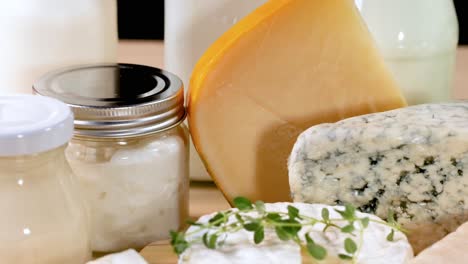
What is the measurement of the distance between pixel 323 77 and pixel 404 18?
0.53ft

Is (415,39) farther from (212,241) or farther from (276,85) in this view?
(212,241)

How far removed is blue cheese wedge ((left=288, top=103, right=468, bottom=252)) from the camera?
2.78 feet

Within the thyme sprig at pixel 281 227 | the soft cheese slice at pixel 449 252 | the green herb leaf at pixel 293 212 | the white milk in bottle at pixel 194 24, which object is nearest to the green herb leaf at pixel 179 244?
the thyme sprig at pixel 281 227

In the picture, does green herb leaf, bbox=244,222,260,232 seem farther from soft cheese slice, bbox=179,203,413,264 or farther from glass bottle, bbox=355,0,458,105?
glass bottle, bbox=355,0,458,105

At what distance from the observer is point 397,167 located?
86 centimetres

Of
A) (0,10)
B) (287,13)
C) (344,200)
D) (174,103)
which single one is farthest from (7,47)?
(344,200)

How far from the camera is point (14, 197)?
751mm

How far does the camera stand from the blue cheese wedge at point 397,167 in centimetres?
85

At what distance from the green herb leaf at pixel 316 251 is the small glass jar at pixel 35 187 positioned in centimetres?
23

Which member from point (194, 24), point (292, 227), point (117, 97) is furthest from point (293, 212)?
point (194, 24)

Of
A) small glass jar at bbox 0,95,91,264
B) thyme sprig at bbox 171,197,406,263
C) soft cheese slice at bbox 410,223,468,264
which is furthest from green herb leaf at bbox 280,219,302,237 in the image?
small glass jar at bbox 0,95,91,264

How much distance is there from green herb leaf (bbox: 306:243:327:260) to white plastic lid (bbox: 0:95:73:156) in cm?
25

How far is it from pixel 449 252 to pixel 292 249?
147mm

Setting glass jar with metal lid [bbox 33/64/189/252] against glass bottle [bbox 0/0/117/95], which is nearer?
glass jar with metal lid [bbox 33/64/189/252]
